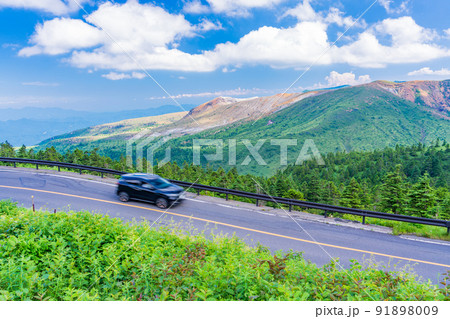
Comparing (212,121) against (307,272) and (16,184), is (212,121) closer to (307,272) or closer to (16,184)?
(16,184)

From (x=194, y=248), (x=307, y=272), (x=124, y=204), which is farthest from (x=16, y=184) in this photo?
(x=307, y=272)

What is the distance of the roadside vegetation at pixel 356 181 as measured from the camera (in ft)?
137

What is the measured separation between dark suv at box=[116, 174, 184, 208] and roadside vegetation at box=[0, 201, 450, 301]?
7.84m

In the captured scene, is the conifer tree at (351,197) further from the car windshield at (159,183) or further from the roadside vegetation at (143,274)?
the roadside vegetation at (143,274)

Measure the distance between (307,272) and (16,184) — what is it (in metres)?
18.9

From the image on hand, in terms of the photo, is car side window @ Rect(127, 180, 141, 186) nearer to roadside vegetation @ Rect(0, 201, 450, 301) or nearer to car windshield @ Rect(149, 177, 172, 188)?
car windshield @ Rect(149, 177, 172, 188)

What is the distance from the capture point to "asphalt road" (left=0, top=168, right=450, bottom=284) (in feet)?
30.1

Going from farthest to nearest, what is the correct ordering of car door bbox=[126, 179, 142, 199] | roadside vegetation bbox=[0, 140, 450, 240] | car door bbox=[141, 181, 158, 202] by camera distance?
roadside vegetation bbox=[0, 140, 450, 240] → car door bbox=[126, 179, 142, 199] → car door bbox=[141, 181, 158, 202]

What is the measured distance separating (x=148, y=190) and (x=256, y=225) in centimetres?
598

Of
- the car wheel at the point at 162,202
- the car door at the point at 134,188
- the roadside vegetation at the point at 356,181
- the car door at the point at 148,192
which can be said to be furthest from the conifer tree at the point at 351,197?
the car door at the point at 134,188

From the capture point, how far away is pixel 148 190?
539 inches

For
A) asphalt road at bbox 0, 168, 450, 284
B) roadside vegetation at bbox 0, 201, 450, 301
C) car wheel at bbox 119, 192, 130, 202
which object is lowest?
asphalt road at bbox 0, 168, 450, 284

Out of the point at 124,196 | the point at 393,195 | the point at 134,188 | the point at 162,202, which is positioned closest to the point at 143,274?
the point at 162,202

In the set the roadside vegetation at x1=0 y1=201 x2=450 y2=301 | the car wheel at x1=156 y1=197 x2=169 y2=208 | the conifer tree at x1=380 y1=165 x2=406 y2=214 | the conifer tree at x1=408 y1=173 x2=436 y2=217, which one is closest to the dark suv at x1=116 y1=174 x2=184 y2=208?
the car wheel at x1=156 y1=197 x2=169 y2=208
